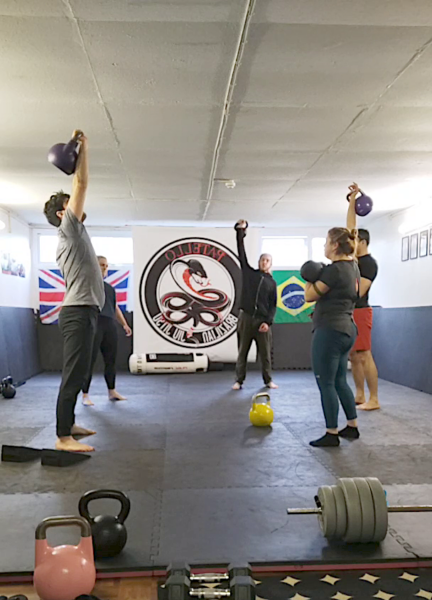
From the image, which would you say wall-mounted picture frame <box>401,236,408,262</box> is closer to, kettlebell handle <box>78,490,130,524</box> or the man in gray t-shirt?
the man in gray t-shirt

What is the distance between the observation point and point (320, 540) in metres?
2.06

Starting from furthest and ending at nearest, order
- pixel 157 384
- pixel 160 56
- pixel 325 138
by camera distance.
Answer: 1. pixel 157 384
2. pixel 325 138
3. pixel 160 56

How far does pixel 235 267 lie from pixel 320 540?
6.22m

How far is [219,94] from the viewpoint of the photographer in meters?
3.71

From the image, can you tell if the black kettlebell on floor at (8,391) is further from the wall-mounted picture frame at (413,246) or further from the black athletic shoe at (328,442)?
the wall-mounted picture frame at (413,246)

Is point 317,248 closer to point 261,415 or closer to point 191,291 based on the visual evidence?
point 191,291

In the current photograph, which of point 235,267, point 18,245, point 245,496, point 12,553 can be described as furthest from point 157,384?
point 12,553

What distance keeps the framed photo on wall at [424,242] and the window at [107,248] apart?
180 inches

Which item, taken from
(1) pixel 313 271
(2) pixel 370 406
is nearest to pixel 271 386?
(2) pixel 370 406

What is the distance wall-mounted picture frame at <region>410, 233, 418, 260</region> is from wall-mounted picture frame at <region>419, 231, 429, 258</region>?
0.52 feet

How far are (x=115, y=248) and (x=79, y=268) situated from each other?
5.94 meters

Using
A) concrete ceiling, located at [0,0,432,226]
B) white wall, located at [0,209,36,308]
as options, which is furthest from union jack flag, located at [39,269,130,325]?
concrete ceiling, located at [0,0,432,226]

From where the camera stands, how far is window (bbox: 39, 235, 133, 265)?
898 cm

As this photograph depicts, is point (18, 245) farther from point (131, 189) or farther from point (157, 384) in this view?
point (157, 384)
